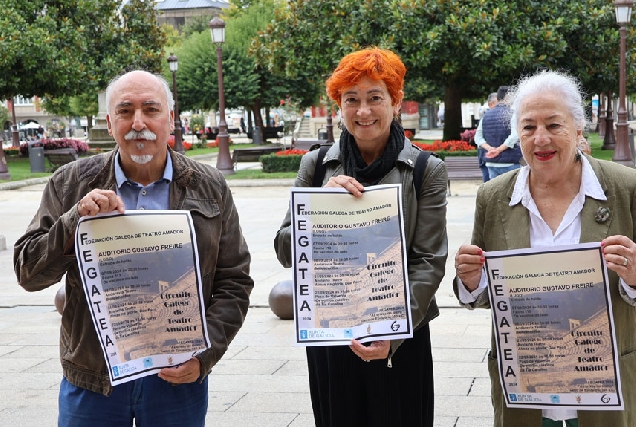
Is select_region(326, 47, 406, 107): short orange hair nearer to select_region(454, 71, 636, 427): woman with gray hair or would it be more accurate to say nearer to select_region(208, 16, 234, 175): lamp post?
select_region(454, 71, 636, 427): woman with gray hair

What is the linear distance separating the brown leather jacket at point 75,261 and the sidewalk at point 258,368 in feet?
7.41

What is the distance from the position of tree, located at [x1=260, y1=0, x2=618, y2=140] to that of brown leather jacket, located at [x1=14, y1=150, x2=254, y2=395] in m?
20.7

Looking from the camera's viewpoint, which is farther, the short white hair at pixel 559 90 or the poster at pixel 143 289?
the short white hair at pixel 559 90

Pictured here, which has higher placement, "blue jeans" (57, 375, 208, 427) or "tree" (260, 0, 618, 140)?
"tree" (260, 0, 618, 140)

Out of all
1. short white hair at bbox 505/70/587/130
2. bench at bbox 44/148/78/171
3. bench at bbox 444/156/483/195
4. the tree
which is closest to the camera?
short white hair at bbox 505/70/587/130

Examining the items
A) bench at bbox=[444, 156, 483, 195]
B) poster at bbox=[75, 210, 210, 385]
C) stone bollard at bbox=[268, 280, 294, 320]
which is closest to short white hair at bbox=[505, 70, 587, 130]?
poster at bbox=[75, 210, 210, 385]

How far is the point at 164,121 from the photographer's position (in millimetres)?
3066

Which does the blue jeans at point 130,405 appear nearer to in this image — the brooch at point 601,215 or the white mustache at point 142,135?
the white mustache at point 142,135

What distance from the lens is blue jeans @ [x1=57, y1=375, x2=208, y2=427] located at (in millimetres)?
3020

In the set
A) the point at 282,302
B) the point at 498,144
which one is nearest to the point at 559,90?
the point at 282,302

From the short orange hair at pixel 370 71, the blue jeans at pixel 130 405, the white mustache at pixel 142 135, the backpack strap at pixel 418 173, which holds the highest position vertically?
the short orange hair at pixel 370 71

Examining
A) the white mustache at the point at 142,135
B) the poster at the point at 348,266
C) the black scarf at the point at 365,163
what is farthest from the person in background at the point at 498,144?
the white mustache at the point at 142,135

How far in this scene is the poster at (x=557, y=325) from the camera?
2959 millimetres

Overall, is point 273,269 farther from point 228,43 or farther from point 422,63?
point 228,43
